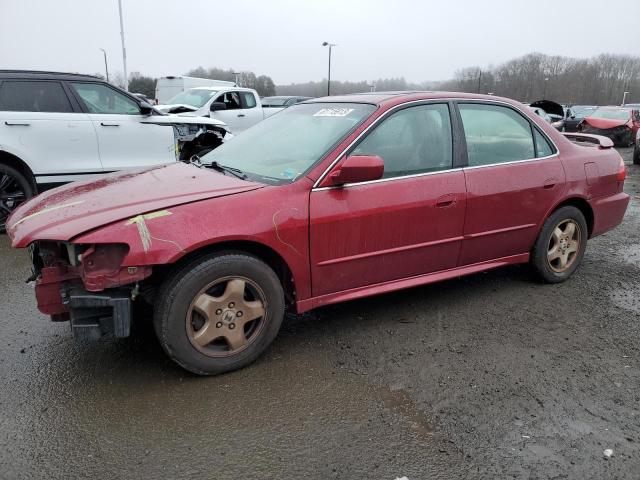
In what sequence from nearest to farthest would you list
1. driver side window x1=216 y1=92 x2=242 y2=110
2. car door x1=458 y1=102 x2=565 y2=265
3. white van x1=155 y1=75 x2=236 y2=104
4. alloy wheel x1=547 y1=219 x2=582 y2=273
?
car door x1=458 y1=102 x2=565 y2=265
alloy wheel x1=547 y1=219 x2=582 y2=273
driver side window x1=216 y1=92 x2=242 y2=110
white van x1=155 y1=75 x2=236 y2=104

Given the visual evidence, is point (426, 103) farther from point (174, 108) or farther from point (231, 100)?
point (231, 100)

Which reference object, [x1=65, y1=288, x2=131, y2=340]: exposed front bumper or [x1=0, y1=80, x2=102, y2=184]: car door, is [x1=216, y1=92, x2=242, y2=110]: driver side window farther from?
[x1=65, y1=288, x2=131, y2=340]: exposed front bumper

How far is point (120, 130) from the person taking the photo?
255 inches

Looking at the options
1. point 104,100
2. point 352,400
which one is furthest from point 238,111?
point 352,400

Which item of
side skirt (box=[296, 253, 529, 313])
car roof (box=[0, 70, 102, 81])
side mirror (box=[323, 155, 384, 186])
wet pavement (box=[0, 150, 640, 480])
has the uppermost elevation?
car roof (box=[0, 70, 102, 81])

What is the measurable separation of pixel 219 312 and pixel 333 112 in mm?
1715

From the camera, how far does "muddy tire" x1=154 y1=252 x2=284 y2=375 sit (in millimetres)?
2689

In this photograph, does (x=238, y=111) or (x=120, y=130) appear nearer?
(x=120, y=130)

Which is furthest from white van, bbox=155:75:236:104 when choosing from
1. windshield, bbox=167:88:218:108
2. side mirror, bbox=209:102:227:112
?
side mirror, bbox=209:102:227:112

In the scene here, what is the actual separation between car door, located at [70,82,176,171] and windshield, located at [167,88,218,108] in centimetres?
581

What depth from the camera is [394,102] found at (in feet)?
11.5

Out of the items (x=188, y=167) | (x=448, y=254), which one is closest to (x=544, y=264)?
(x=448, y=254)

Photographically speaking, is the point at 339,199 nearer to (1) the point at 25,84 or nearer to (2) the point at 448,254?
(2) the point at 448,254

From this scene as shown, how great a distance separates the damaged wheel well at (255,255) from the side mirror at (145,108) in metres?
4.50
